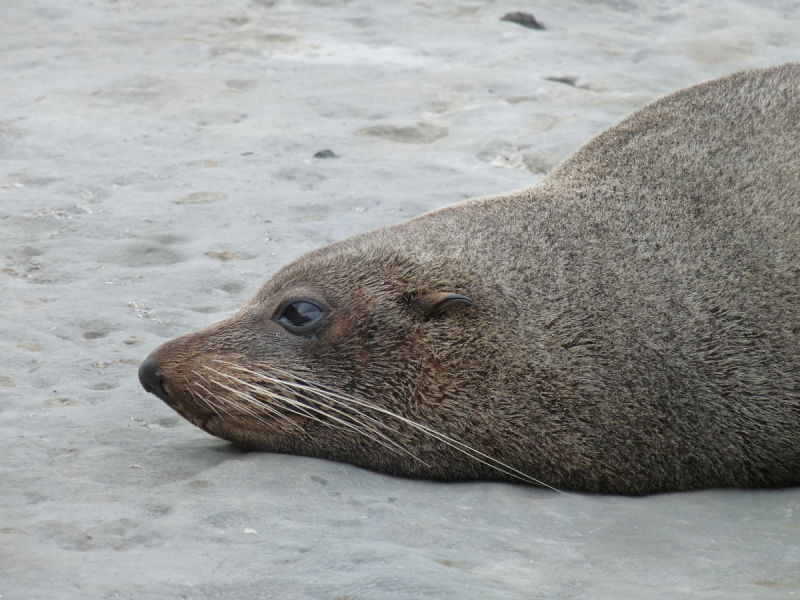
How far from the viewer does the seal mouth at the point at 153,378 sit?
4262mm

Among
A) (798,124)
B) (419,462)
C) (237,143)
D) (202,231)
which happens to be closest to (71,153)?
(237,143)

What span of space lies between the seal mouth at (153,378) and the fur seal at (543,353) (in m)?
0.01

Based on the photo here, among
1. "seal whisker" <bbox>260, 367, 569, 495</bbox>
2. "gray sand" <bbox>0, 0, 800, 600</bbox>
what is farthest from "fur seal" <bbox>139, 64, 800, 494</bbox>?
"gray sand" <bbox>0, 0, 800, 600</bbox>

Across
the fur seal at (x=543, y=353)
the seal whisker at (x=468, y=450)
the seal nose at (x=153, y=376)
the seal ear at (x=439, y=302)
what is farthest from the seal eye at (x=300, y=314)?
the seal nose at (x=153, y=376)

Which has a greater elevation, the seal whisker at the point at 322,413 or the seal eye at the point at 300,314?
the seal eye at the point at 300,314

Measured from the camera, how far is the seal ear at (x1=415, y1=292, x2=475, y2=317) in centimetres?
423

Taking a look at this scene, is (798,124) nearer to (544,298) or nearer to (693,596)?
(544,298)

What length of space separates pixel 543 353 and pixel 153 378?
163cm

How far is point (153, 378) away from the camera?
4266 millimetres

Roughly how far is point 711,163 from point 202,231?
3.47m

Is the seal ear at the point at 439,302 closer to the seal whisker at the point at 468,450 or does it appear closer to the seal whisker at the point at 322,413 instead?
the seal whisker at the point at 468,450

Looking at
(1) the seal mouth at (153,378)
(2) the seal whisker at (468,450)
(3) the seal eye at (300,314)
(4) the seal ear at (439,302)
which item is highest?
(4) the seal ear at (439,302)

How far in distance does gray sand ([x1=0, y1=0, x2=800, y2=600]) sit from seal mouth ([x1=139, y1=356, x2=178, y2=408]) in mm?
196

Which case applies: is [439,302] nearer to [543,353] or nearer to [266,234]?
[543,353]
